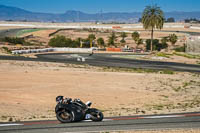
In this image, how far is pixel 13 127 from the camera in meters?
13.9

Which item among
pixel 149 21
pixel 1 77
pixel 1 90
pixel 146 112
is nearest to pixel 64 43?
pixel 149 21

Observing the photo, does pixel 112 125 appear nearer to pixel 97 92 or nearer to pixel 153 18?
pixel 97 92

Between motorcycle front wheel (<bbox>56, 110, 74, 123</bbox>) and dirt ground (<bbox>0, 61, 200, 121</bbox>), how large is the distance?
175cm

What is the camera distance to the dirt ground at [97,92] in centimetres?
1905

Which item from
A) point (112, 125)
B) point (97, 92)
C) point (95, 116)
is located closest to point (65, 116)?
point (95, 116)

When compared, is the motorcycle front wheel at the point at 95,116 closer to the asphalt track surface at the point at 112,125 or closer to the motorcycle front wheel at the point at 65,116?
the asphalt track surface at the point at 112,125

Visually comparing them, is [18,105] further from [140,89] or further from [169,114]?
[140,89]

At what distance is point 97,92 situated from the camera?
87.5 feet

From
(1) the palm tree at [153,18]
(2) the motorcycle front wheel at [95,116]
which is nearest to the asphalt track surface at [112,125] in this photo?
(2) the motorcycle front wheel at [95,116]

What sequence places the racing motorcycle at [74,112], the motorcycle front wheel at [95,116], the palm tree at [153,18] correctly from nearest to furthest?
the racing motorcycle at [74,112] → the motorcycle front wheel at [95,116] → the palm tree at [153,18]

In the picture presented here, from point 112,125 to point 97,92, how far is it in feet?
40.4

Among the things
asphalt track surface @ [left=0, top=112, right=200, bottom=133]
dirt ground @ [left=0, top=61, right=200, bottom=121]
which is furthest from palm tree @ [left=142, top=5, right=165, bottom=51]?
asphalt track surface @ [left=0, top=112, right=200, bottom=133]

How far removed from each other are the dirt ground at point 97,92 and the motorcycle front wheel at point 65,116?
1746mm

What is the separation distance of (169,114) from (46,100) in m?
9.23
